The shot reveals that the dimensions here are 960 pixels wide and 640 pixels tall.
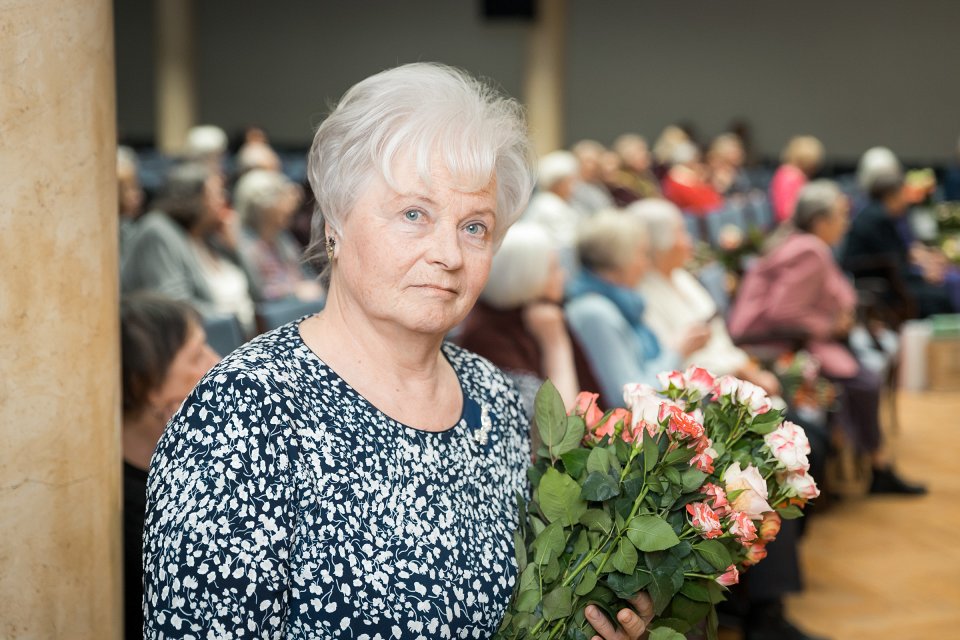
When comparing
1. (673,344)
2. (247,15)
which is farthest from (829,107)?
(673,344)

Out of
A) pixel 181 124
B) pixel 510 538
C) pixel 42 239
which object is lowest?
pixel 181 124

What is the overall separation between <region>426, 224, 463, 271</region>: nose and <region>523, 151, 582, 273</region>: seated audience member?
163 inches

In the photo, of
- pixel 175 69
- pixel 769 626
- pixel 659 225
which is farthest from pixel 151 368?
pixel 175 69

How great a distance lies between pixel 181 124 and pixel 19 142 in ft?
48.2

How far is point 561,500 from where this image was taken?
Result: 1643mm

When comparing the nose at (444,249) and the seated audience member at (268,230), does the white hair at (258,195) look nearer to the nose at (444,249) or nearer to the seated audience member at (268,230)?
the seated audience member at (268,230)

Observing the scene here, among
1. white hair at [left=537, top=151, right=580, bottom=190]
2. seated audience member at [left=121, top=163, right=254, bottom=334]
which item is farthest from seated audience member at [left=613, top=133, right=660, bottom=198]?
seated audience member at [left=121, top=163, right=254, bottom=334]

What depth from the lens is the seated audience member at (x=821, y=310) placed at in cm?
509

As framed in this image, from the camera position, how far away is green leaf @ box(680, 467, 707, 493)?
1.60 m

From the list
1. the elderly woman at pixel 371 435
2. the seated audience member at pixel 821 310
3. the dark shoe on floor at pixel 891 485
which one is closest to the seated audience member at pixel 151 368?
the elderly woman at pixel 371 435

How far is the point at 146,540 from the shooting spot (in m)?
1.40

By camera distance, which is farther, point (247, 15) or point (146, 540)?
point (247, 15)

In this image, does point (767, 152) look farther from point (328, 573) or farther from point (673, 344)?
point (328, 573)

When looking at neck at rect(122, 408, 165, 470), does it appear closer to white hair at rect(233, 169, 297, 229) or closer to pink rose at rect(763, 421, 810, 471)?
pink rose at rect(763, 421, 810, 471)
